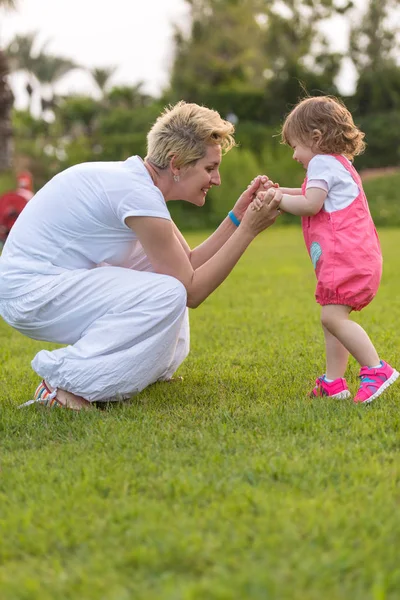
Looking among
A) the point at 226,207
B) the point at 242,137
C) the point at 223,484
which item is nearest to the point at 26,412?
the point at 223,484

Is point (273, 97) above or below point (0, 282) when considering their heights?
below

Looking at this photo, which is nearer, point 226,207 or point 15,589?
point 15,589

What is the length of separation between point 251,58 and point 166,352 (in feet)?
134

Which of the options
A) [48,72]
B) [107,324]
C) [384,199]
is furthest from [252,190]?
[48,72]

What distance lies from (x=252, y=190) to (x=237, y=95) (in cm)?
2761

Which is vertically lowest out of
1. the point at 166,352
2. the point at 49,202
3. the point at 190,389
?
the point at 190,389

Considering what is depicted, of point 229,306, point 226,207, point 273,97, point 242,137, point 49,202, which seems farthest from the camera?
point 273,97

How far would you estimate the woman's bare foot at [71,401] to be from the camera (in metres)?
3.83

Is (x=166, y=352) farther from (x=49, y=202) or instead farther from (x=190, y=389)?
(x=49, y=202)

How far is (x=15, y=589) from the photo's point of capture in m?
2.03

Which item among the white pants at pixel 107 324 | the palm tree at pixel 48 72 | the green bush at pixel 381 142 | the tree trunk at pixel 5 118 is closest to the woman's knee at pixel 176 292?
the white pants at pixel 107 324

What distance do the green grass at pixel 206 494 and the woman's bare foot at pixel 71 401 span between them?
0.13m

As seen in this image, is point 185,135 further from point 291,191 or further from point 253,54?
point 253,54

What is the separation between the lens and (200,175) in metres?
4.00
